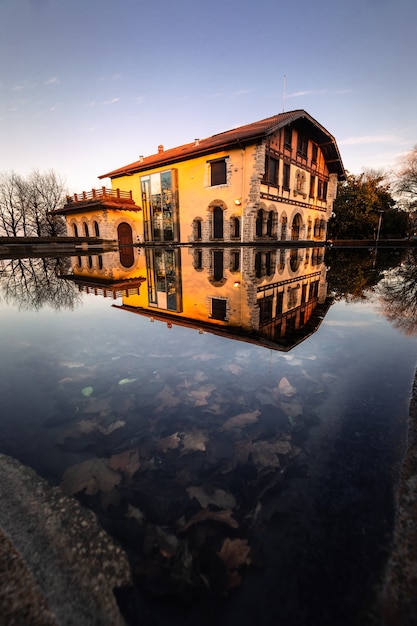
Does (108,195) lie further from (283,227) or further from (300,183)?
(300,183)

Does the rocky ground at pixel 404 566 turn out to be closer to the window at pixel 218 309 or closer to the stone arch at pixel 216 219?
the window at pixel 218 309

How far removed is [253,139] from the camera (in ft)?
52.4

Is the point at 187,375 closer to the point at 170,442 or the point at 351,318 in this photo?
the point at 170,442

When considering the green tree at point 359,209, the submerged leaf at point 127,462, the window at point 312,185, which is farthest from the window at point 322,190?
the submerged leaf at point 127,462

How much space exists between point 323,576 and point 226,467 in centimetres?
67

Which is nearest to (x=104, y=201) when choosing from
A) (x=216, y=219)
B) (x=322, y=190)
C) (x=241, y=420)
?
(x=216, y=219)

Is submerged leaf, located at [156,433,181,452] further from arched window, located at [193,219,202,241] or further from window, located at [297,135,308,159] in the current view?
window, located at [297,135,308,159]

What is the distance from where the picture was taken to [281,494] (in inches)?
57.6

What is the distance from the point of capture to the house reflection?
167 inches

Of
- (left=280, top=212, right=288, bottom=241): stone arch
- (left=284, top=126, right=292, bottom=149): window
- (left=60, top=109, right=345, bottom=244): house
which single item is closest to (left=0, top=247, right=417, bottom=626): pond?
(left=60, top=109, right=345, bottom=244): house

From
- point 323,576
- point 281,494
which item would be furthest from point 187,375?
point 323,576

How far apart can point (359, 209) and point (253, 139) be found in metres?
17.8

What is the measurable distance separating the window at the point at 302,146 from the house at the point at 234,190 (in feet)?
0.44

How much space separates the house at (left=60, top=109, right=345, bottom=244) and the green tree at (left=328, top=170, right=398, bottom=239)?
2.18 m
